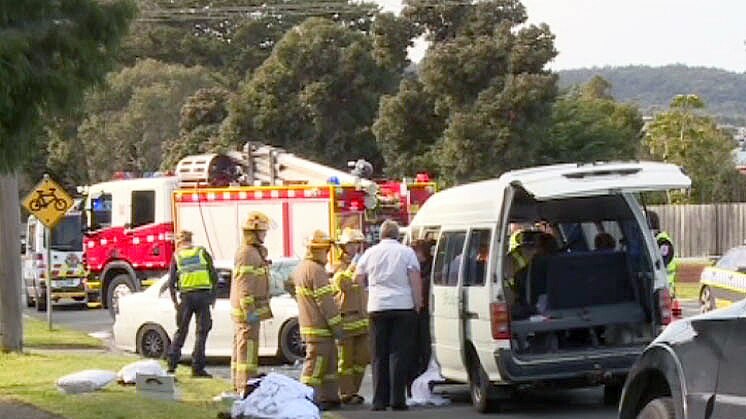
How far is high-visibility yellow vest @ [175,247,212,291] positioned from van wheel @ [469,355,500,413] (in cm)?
410

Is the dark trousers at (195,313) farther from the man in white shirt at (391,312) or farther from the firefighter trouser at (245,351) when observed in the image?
the man in white shirt at (391,312)

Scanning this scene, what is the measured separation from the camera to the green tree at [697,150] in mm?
51781

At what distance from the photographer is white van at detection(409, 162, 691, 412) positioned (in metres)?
12.1

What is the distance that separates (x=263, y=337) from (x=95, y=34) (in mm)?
8713

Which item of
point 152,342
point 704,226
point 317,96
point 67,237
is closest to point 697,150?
point 704,226

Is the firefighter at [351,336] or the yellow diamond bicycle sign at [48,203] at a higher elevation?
the yellow diamond bicycle sign at [48,203]

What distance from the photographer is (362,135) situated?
146ft

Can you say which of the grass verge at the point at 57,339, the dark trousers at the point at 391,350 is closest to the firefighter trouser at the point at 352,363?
the dark trousers at the point at 391,350

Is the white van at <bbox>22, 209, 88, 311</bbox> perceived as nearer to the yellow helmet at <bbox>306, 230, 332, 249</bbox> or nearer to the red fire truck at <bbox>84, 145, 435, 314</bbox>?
the red fire truck at <bbox>84, 145, 435, 314</bbox>

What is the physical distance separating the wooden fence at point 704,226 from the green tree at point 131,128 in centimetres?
2109

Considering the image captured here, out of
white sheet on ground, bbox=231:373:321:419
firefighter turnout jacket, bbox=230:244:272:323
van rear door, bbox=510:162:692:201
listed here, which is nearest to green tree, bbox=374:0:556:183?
firefighter turnout jacket, bbox=230:244:272:323

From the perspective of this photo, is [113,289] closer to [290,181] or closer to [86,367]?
[290,181]

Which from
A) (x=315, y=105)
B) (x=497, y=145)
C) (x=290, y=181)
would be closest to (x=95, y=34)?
(x=290, y=181)

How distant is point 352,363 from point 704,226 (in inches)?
1159
